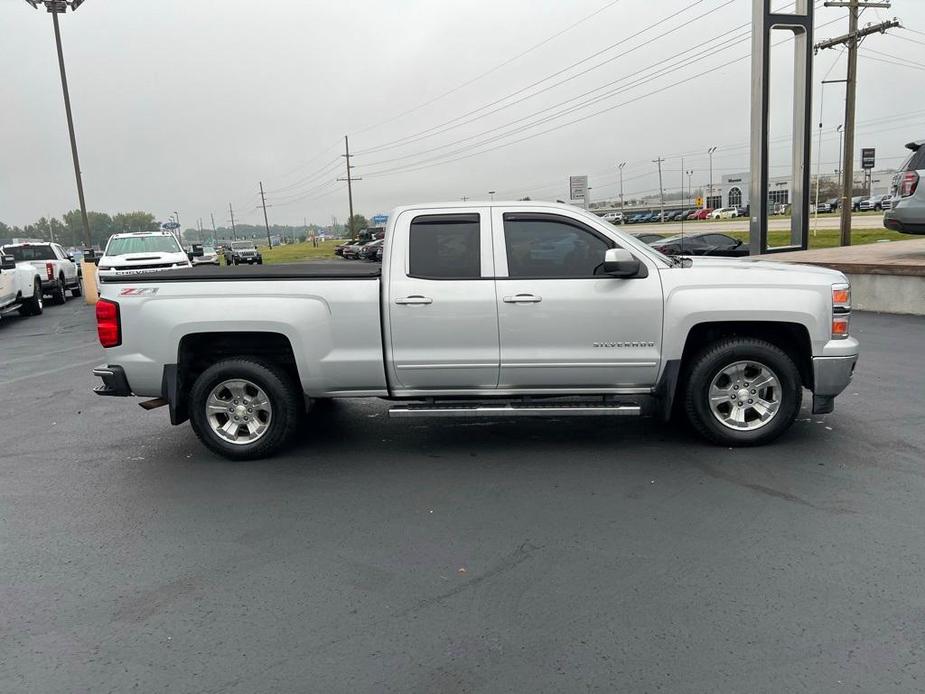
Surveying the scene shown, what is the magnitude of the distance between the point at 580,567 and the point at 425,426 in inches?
117

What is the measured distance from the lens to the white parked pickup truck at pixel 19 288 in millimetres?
16031

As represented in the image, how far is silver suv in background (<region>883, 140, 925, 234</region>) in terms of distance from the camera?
12.8 metres

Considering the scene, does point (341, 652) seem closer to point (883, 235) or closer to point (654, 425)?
point (654, 425)

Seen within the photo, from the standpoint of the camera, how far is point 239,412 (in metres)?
5.73

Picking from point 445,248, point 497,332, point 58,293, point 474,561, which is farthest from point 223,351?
point 58,293

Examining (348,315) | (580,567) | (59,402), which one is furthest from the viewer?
(59,402)

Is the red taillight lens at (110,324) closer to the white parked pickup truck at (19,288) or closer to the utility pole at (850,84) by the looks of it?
the white parked pickup truck at (19,288)

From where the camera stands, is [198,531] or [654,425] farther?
[654,425]

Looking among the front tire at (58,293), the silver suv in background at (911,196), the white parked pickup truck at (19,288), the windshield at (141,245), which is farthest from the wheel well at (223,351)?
the front tire at (58,293)

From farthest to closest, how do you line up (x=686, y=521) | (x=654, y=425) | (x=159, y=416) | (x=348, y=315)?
1. (x=159, y=416)
2. (x=654, y=425)
3. (x=348, y=315)
4. (x=686, y=521)

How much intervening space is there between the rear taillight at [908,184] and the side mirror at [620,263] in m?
10.3

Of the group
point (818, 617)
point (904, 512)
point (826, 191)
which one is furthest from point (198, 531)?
point (826, 191)

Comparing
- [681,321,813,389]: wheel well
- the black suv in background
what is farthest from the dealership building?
[681,321,813,389]: wheel well

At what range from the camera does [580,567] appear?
3.81 metres
